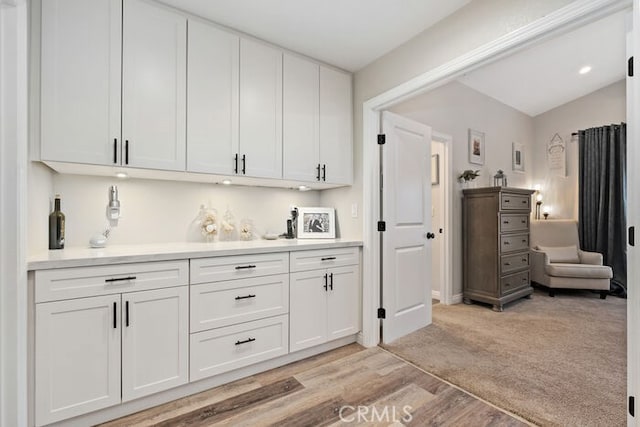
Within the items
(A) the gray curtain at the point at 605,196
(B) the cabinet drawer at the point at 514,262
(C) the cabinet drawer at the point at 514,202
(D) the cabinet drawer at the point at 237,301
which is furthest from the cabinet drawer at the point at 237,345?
(A) the gray curtain at the point at 605,196

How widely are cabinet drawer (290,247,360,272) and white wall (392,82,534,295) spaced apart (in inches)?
67.5

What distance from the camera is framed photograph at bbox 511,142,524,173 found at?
5.03 meters

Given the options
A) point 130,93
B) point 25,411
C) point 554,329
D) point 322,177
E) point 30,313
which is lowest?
point 554,329

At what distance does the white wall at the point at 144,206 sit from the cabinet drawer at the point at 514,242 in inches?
105

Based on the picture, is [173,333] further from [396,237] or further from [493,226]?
[493,226]

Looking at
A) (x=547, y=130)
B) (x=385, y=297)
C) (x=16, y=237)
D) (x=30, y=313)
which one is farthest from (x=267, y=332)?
(x=547, y=130)

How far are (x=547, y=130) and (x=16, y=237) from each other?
711 cm

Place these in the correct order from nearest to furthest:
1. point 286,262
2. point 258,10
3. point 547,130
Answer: point 258,10 → point 286,262 → point 547,130

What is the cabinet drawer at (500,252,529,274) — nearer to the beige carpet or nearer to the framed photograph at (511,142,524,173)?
the beige carpet

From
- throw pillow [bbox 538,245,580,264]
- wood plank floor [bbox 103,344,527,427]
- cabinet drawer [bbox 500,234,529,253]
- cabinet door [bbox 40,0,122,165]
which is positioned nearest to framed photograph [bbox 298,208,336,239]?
wood plank floor [bbox 103,344,527,427]

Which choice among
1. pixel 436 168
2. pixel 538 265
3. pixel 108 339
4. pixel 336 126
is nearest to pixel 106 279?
pixel 108 339

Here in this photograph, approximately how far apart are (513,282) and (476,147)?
6.23ft

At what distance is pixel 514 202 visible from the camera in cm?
377

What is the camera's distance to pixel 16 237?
1316 mm
